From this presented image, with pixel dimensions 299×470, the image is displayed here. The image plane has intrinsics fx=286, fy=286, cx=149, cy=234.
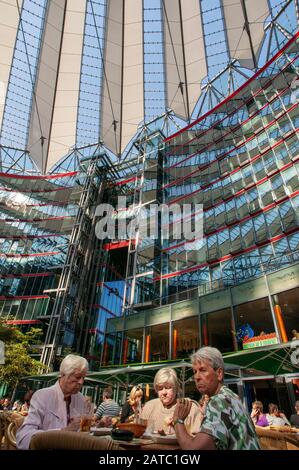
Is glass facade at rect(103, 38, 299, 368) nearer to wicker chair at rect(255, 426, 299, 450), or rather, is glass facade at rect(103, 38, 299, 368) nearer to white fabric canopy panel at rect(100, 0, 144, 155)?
white fabric canopy panel at rect(100, 0, 144, 155)

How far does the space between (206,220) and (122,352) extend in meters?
15.2

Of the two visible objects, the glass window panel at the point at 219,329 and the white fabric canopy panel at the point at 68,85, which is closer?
the glass window panel at the point at 219,329

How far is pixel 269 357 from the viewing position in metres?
11.2

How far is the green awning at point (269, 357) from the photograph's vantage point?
1063cm

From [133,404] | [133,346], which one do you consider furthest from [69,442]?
[133,346]

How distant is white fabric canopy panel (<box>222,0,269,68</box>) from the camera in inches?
953

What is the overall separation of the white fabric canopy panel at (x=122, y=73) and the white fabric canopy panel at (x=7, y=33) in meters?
8.18

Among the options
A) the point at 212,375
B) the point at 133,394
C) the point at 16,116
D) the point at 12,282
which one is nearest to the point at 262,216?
the point at 133,394

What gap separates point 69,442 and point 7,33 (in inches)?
1346

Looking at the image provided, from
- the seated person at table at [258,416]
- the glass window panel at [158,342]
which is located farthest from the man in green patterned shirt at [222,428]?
the glass window panel at [158,342]

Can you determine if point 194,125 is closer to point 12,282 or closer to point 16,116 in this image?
point 16,116

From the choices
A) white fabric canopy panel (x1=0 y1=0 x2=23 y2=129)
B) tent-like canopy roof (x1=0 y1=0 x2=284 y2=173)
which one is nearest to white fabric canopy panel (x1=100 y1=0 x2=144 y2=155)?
tent-like canopy roof (x1=0 y1=0 x2=284 y2=173)

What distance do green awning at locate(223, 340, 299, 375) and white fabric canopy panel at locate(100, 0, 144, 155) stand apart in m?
27.9

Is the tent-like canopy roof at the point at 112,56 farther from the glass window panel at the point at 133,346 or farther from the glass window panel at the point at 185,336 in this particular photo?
the glass window panel at the point at 133,346
